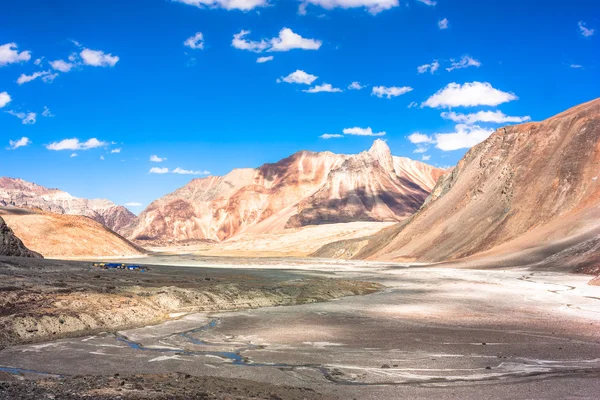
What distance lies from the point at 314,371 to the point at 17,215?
4155 inches

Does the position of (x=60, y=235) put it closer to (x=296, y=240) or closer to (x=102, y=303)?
(x=296, y=240)

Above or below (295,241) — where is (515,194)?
above

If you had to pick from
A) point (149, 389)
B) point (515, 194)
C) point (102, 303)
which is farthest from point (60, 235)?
point (149, 389)

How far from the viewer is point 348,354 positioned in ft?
48.3

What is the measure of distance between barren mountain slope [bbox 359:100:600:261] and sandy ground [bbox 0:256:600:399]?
47749mm

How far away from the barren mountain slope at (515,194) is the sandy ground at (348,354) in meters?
47.7

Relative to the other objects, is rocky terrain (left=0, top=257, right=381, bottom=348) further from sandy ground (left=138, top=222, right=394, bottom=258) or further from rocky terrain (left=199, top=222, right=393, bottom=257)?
sandy ground (left=138, top=222, right=394, bottom=258)

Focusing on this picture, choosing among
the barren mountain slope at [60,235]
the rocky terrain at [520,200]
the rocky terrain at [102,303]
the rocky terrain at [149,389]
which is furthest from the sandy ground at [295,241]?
the rocky terrain at [149,389]

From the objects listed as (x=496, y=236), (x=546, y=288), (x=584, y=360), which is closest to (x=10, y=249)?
(x=546, y=288)

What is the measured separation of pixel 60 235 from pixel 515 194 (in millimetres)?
80734

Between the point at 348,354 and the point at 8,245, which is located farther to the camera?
the point at 8,245

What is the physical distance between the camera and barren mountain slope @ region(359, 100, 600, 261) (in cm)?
7262

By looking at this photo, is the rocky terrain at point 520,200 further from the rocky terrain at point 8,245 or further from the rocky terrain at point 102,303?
the rocky terrain at point 8,245

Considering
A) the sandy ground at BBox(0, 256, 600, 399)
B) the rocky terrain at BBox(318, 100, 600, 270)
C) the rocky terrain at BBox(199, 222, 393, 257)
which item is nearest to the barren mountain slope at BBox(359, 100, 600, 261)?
the rocky terrain at BBox(318, 100, 600, 270)
